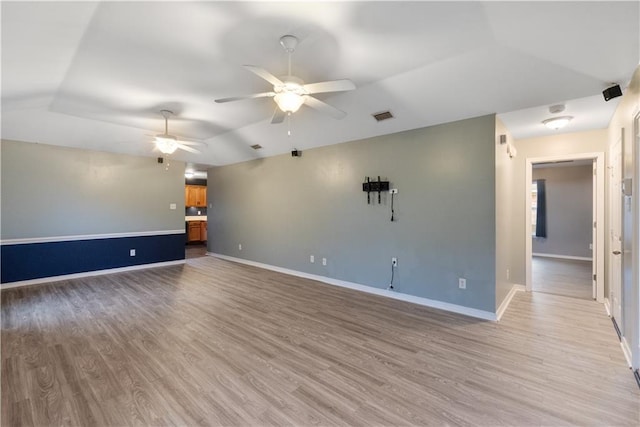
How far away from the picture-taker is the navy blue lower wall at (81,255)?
15.5ft

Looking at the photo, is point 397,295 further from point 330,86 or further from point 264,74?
point 264,74

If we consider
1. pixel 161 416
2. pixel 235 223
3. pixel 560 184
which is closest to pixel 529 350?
pixel 161 416

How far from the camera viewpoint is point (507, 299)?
13.0 ft

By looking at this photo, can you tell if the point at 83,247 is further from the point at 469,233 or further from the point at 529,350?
the point at 529,350

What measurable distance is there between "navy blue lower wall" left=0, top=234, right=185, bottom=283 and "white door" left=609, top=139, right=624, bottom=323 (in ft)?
24.5

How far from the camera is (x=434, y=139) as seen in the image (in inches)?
150

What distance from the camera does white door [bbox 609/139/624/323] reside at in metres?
2.96

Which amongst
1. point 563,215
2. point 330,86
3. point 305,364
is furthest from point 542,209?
point 305,364

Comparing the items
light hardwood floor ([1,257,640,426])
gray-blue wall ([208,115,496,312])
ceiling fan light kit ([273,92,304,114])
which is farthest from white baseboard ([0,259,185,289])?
ceiling fan light kit ([273,92,304,114])

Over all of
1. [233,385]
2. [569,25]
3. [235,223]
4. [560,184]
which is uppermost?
[569,25]

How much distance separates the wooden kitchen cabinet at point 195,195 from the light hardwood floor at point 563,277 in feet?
31.6

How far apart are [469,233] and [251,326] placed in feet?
9.30

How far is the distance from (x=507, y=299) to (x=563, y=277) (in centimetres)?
244

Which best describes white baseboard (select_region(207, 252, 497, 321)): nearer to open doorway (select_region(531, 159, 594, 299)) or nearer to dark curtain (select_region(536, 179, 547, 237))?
open doorway (select_region(531, 159, 594, 299))
